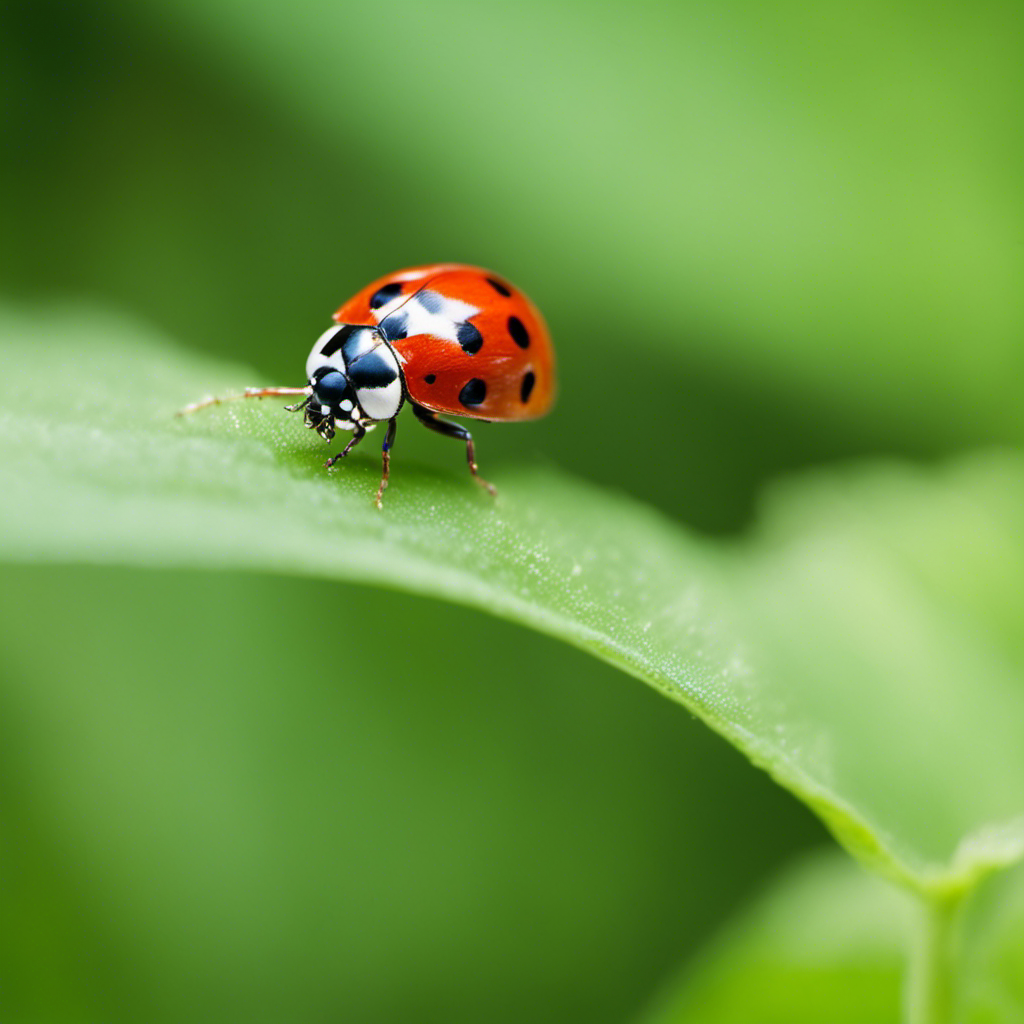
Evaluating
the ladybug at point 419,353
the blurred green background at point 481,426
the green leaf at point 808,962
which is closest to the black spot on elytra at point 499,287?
the ladybug at point 419,353

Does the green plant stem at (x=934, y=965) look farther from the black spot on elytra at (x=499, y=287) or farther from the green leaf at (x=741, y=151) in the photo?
the green leaf at (x=741, y=151)

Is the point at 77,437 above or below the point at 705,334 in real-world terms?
below

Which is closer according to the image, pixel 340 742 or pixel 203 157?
pixel 340 742

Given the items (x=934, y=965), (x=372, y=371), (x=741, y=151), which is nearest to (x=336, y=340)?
(x=372, y=371)

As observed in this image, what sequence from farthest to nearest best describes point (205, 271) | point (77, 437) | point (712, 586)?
point (205, 271) → point (712, 586) → point (77, 437)

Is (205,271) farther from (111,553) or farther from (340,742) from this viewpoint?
(111,553)

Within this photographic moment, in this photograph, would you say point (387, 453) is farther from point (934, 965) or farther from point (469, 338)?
point (934, 965)

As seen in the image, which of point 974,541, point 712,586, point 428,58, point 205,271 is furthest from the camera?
point 205,271

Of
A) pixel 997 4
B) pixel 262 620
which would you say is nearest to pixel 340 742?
pixel 262 620
